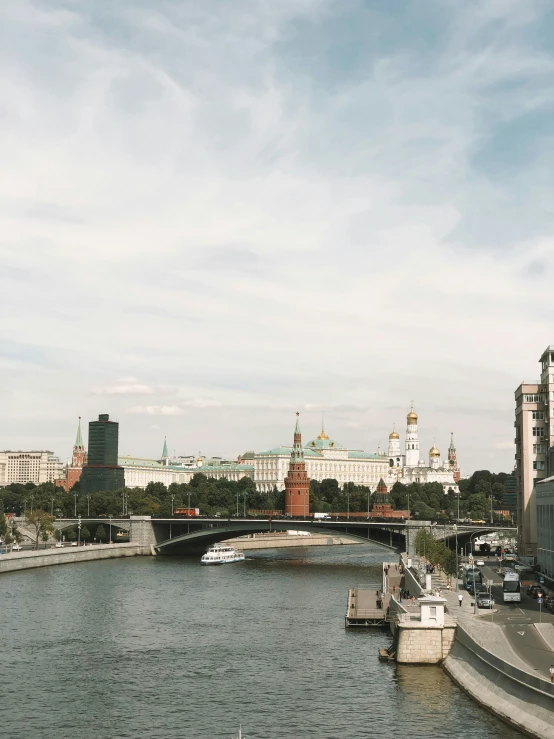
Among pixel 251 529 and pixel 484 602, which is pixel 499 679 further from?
pixel 251 529

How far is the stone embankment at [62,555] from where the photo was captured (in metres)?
118

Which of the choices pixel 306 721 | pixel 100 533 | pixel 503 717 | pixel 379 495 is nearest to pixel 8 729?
pixel 306 721

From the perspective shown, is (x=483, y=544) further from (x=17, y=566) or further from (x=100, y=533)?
(x=17, y=566)

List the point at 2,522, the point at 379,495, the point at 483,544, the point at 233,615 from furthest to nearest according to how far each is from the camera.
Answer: the point at 379,495
the point at 483,544
the point at 2,522
the point at 233,615

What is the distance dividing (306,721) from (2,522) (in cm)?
11461

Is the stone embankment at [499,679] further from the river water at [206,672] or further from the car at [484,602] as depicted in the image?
the car at [484,602]

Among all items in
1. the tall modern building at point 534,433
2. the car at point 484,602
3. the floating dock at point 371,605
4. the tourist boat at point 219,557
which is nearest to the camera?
the car at point 484,602

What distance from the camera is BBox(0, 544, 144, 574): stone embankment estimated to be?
11762cm

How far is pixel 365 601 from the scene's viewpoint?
273 feet

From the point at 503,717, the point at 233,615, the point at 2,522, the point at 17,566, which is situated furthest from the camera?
the point at 2,522

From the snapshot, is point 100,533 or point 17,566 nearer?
point 17,566

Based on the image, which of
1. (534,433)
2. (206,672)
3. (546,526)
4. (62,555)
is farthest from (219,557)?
(206,672)

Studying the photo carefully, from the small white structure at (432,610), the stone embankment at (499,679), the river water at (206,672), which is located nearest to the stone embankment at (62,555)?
the river water at (206,672)

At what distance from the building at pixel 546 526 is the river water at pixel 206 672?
1923cm
